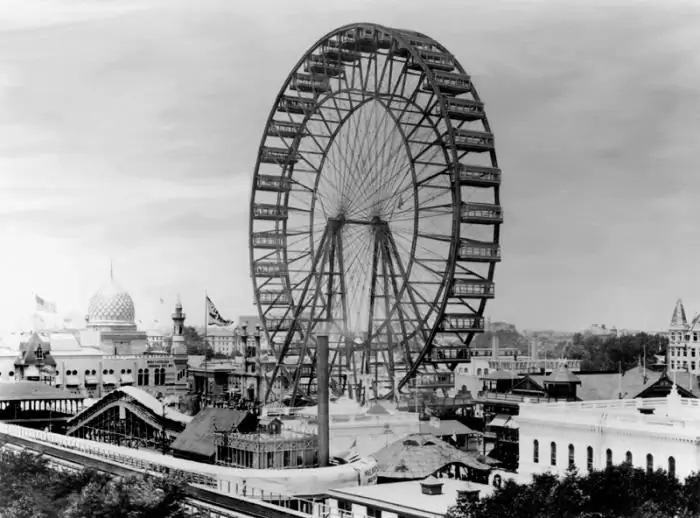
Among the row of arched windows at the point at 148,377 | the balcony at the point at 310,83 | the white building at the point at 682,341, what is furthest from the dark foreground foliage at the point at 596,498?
the row of arched windows at the point at 148,377

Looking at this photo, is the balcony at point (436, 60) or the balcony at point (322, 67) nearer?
the balcony at point (436, 60)

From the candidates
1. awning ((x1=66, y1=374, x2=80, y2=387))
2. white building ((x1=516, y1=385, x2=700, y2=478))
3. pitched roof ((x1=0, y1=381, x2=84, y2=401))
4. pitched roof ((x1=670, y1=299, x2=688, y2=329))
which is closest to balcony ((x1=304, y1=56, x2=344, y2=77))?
white building ((x1=516, y1=385, x2=700, y2=478))

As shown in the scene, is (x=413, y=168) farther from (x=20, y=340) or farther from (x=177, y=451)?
(x=20, y=340)

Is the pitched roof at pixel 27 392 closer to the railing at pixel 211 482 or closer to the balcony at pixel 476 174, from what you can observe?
the railing at pixel 211 482

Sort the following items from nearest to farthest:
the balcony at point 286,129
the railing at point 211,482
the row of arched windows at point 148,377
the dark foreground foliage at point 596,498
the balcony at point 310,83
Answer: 1. the dark foreground foliage at point 596,498
2. the railing at point 211,482
3. the balcony at point 310,83
4. the balcony at point 286,129
5. the row of arched windows at point 148,377

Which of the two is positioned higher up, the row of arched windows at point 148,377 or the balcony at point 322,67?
the balcony at point 322,67

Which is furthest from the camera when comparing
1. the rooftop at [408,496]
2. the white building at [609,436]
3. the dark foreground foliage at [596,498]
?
the white building at [609,436]

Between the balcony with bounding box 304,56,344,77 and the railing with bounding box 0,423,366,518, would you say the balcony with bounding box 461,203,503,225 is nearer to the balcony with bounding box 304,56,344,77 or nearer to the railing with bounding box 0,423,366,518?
the balcony with bounding box 304,56,344,77

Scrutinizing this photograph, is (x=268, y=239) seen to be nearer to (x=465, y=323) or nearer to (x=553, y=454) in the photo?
(x=465, y=323)

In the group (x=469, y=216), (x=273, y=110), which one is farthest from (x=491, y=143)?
(x=273, y=110)
